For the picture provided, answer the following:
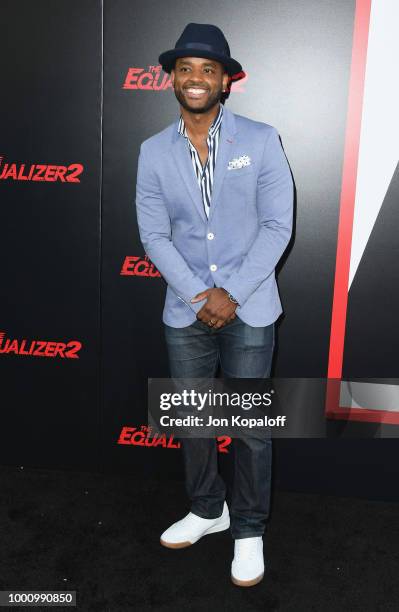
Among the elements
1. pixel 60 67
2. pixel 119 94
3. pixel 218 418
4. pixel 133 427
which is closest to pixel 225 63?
pixel 119 94

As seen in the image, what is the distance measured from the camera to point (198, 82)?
2.00 meters

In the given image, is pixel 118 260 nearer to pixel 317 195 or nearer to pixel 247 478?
pixel 317 195

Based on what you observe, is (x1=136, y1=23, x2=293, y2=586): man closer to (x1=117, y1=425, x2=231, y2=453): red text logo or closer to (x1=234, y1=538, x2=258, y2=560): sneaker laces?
(x1=234, y1=538, x2=258, y2=560): sneaker laces

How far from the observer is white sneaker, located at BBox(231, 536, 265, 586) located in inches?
86.2

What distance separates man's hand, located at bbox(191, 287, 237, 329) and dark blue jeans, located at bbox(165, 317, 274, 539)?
8 centimetres

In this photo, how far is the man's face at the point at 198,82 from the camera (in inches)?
78.7

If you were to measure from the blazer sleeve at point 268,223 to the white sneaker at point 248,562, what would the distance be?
0.92 m

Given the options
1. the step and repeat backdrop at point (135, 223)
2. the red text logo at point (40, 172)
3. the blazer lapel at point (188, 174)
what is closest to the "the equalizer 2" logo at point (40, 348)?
the step and repeat backdrop at point (135, 223)

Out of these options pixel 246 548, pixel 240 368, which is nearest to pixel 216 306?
pixel 240 368

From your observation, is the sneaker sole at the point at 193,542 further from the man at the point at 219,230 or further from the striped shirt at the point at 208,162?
the striped shirt at the point at 208,162

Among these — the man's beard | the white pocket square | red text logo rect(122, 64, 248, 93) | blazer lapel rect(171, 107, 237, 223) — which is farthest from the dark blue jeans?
red text logo rect(122, 64, 248, 93)

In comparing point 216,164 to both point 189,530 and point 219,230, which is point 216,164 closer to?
point 219,230

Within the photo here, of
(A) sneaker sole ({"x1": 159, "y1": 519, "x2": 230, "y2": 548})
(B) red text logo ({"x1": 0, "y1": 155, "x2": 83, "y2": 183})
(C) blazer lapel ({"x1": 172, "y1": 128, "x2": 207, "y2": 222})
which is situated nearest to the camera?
(C) blazer lapel ({"x1": 172, "y1": 128, "x2": 207, "y2": 222})

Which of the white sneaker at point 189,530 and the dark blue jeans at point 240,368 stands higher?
the dark blue jeans at point 240,368
